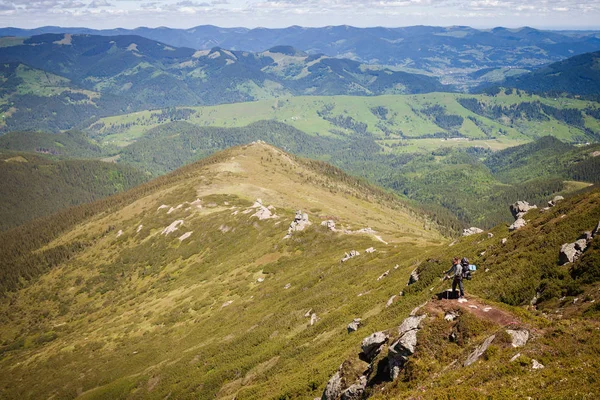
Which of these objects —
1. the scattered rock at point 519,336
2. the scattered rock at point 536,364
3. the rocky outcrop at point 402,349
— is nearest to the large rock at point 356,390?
the rocky outcrop at point 402,349

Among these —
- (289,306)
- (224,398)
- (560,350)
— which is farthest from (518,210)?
(224,398)

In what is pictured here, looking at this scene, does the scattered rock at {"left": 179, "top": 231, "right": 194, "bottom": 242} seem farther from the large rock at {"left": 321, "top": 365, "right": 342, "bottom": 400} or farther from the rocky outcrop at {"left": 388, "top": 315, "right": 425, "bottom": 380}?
the rocky outcrop at {"left": 388, "top": 315, "right": 425, "bottom": 380}

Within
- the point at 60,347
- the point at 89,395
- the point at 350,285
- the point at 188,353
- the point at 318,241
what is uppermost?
the point at 350,285

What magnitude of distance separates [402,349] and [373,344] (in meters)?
4.90

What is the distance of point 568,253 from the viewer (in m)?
39.3

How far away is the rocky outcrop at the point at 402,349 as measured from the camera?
29.3 metres

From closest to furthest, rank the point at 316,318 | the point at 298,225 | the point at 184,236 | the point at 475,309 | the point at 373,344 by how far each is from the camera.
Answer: the point at 475,309, the point at 373,344, the point at 316,318, the point at 298,225, the point at 184,236

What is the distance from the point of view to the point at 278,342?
6450 cm

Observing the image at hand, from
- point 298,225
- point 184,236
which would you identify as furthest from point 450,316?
point 184,236

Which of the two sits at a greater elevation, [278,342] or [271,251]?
[278,342]

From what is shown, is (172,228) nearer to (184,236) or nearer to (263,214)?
(184,236)

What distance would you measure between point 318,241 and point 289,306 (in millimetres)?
43581

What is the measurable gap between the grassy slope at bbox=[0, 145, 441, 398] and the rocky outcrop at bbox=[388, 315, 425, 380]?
14320 mm

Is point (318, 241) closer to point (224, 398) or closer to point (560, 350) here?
point (224, 398)
